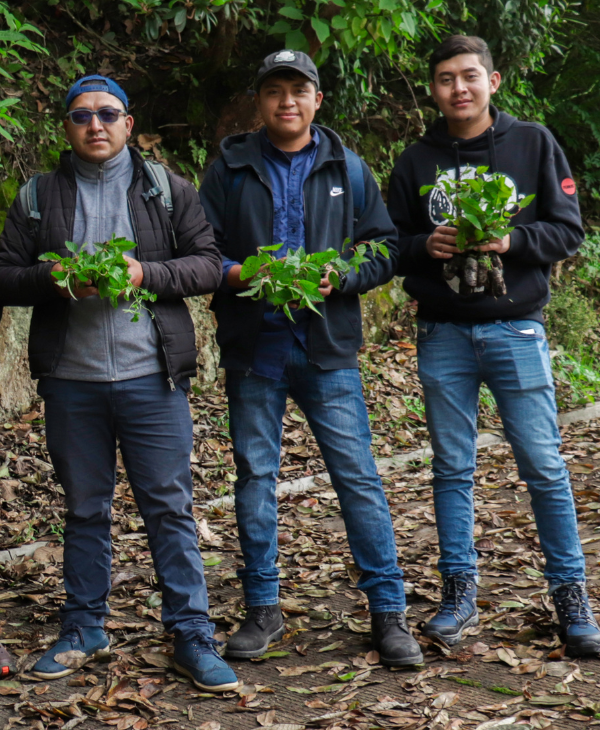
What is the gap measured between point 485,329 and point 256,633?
1.75m

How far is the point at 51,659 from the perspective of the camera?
3490 mm

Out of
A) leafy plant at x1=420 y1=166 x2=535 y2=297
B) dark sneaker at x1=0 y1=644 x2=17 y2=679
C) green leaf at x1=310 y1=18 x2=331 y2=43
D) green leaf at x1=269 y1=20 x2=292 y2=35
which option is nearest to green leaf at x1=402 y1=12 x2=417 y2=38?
green leaf at x1=310 y1=18 x2=331 y2=43

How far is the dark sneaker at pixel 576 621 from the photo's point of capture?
11.2 ft

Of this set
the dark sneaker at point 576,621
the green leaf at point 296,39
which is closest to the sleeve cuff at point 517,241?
the dark sneaker at point 576,621

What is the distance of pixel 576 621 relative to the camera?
11.5ft


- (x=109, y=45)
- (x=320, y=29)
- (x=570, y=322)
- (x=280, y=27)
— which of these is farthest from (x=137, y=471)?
(x=570, y=322)

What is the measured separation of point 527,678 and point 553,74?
36.4 feet

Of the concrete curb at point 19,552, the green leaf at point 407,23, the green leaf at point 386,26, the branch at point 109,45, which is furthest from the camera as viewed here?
the branch at point 109,45

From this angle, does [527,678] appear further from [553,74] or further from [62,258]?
[553,74]

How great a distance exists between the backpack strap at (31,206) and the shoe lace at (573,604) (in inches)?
113

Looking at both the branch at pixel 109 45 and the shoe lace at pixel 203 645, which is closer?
the shoe lace at pixel 203 645

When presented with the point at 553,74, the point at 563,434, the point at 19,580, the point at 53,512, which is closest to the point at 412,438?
the point at 563,434

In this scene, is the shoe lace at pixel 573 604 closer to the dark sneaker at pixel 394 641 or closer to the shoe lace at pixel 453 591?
the shoe lace at pixel 453 591

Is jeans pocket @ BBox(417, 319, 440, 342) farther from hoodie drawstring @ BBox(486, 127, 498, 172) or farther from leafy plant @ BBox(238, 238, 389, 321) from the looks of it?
hoodie drawstring @ BBox(486, 127, 498, 172)
